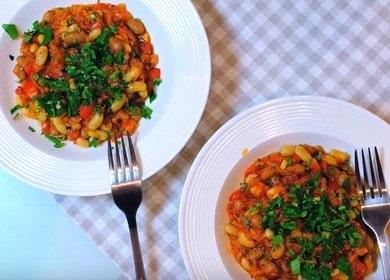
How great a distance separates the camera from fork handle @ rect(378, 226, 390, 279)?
1614 mm

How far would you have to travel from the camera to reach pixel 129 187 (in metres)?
1.70

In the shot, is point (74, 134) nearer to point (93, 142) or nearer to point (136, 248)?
point (93, 142)

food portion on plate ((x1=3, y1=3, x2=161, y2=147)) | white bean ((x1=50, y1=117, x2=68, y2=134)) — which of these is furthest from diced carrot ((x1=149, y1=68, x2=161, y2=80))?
white bean ((x1=50, y1=117, x2=68, y2=134))

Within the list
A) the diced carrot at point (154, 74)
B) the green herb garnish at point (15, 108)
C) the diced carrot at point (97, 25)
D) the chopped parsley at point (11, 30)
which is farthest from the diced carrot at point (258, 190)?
the chopped parsley at point (11, 30)

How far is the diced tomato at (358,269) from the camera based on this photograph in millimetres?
1641

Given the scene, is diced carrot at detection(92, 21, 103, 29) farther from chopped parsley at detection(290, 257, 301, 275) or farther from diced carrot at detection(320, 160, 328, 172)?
chopped parsley at detection(290, 257, 301, 275)

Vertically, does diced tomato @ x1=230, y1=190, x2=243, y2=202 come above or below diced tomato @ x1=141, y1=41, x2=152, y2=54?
below

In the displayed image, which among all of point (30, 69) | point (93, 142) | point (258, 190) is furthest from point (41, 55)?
point (258, 190)

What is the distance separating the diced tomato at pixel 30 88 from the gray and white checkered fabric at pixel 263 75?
37 centimetres

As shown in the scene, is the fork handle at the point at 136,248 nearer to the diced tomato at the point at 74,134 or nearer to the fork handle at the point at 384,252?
the diced tomato at the point at 74,134

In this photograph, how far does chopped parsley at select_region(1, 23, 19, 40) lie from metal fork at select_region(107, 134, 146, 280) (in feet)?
1.58

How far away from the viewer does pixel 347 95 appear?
6.07ft

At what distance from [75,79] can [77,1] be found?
0.30m

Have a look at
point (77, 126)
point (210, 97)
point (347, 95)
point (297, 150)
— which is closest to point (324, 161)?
point (297, 150)
